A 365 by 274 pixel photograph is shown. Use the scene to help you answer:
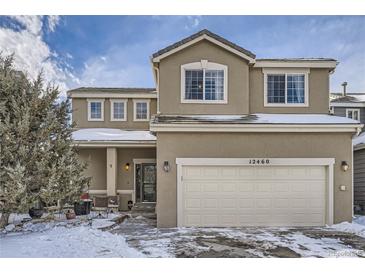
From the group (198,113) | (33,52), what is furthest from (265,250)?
(33,52)

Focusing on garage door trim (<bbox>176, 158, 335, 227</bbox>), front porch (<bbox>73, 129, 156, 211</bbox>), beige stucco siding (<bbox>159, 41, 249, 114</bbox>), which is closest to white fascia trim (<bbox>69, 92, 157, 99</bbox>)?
front porch (<bbox>73, 129, 156, 211</bbox>)

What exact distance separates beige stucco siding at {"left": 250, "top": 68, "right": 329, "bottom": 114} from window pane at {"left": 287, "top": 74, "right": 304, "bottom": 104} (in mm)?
278

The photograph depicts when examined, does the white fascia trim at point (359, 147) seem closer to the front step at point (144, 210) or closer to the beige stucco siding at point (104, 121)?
the front step at point (144, 210)

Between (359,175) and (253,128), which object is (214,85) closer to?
(253,128)

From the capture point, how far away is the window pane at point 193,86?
1059 centimetres

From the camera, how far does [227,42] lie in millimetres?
10594

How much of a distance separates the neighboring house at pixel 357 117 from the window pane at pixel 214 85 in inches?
266

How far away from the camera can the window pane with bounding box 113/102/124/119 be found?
53.0 ft

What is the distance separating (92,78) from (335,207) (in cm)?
1237

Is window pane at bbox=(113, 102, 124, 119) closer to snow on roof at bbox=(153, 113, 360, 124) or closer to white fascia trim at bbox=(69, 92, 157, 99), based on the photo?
white fascia trim at bbox=(69, 92, 157, 99)

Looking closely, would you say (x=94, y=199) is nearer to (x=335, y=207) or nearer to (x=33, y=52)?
(x=33, y=52)

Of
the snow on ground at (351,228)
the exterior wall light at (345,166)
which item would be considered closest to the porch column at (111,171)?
the snow on ground at (351,228)

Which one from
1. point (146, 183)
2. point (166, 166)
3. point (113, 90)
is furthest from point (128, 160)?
point (166, 166)

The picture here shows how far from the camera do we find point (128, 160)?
14.8 m
